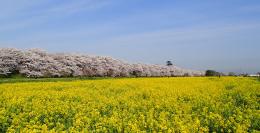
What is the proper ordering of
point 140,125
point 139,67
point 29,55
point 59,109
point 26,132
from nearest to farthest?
point 26,132 → point 140,125 → point 59,109 → point 29,55 → point 139,67

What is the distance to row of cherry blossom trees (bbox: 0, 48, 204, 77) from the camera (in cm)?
4512

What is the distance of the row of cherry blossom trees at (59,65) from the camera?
4512 centimetres

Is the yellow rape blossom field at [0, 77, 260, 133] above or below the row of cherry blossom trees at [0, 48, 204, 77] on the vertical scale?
below

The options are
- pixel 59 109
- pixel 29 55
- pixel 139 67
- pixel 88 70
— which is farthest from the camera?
pixel 139 67

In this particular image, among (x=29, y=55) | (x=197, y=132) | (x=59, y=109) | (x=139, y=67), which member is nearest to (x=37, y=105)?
(x=59, y=109)

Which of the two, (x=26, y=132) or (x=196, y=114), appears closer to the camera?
(x=26, y=132)

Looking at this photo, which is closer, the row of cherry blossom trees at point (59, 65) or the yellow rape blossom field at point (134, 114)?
the yellow rape blossom field at point (134, 114)

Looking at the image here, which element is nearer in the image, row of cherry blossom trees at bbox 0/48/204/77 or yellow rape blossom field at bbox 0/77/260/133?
yellow rape blossom field at bbox 0/77/260/133

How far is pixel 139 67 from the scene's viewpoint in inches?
2579

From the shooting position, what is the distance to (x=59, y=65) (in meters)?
49.2

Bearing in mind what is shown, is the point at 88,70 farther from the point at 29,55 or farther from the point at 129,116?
the point at 129,116

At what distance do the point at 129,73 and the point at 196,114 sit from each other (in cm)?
4951

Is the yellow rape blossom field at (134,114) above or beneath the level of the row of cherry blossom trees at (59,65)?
beneath

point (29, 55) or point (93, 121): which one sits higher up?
point (29, 55)
